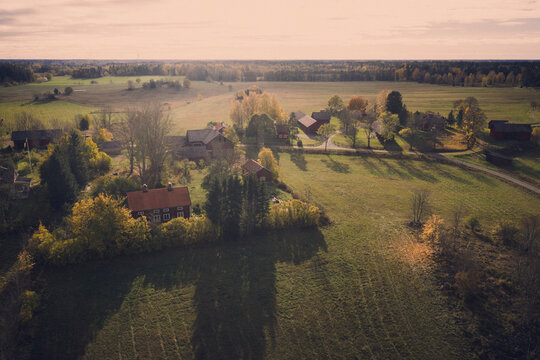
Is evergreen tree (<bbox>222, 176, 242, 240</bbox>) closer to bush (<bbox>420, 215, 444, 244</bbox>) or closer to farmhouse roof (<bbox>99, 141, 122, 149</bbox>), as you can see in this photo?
bush (<bbox>420, 215, 444, 244</bbox>)

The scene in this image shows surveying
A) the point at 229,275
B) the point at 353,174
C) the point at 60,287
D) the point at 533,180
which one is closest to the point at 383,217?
the point at 353,174

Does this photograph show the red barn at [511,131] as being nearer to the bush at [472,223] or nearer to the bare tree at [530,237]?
the bush at [472,223]

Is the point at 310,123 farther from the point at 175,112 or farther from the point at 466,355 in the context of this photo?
the point at 466,355

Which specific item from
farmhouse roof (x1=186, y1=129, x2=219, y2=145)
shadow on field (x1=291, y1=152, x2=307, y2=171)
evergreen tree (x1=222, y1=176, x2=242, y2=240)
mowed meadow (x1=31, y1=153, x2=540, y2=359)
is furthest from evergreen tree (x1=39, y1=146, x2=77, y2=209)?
shadow on field (x1=291, y1=152, x2=307, y2=171)

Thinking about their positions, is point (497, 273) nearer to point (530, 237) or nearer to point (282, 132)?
point (530, 237)

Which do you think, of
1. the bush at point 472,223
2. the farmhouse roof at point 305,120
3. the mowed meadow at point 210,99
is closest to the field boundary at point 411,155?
the farmhouse roof at point 305,120
